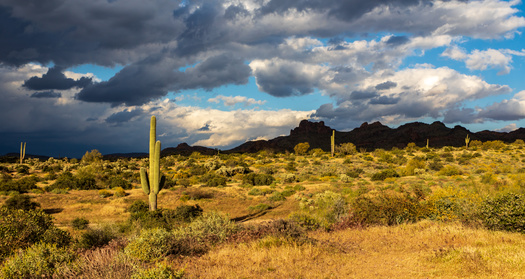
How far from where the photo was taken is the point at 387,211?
44.9 feet

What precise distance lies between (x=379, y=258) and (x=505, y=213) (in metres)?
5.95

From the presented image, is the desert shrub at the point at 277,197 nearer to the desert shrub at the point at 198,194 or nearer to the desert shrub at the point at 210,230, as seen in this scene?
the desert shrub at the point at 198,194

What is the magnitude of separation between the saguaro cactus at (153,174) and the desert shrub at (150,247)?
31.9 feet

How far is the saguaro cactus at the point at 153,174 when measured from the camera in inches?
706

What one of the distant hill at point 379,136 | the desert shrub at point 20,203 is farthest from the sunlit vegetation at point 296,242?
the distant hill at point 379,136

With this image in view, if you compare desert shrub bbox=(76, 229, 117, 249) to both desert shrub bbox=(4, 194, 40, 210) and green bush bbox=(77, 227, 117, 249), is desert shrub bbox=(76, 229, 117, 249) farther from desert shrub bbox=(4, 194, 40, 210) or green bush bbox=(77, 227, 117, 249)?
desert shrub bbox=(4, 194, 40, 210)

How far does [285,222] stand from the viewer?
11094 mm

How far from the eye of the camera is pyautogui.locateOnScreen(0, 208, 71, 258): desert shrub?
8305mm

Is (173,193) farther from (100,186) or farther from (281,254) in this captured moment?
(281,254)

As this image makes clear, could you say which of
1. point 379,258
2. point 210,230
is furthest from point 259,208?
point 379,258

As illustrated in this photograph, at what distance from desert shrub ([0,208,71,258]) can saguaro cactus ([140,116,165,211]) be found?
7.90 m

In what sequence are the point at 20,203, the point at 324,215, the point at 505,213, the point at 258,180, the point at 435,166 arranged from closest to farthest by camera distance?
1. the point at 505,213
2. the point at 324,215
3. the point at 20,203
4. the point at 258,180
5. the point at 435,166

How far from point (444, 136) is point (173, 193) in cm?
8592

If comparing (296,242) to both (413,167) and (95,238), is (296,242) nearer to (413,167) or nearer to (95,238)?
(95,238)
